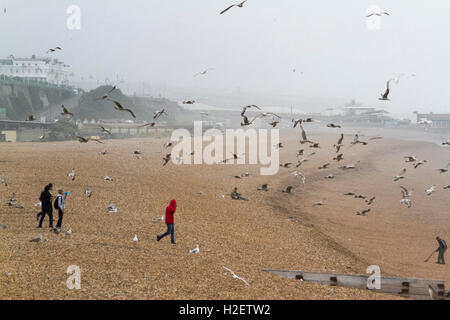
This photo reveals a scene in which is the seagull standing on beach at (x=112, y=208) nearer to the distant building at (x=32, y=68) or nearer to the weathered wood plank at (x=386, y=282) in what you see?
the weathered wood plank at (x=386, y=282)

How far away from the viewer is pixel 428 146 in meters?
105

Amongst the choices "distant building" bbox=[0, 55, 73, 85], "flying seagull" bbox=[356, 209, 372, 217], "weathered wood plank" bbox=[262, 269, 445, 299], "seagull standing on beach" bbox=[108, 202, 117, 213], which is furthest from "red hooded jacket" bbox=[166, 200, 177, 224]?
"distant building" bbox=[0, 55, 73, 85]

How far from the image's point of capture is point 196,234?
17.6 m

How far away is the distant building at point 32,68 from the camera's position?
145 m

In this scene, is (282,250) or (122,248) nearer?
(122,248)

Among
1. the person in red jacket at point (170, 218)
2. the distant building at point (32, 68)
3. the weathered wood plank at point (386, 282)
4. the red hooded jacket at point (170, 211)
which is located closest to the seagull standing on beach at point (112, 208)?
the person in red jacket at point (170, 218)

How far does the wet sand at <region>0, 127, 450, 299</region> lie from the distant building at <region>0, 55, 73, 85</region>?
123344mm

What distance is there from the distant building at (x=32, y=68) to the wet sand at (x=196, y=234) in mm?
123344

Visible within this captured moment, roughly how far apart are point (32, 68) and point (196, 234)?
5891 inches

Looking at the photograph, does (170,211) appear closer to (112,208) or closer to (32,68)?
(112,208)

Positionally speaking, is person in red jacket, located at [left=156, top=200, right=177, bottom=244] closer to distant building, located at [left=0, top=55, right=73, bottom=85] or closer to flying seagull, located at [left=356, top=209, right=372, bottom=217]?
flying seagull, located at [left=356, top=209, right=372, bottom=217]
